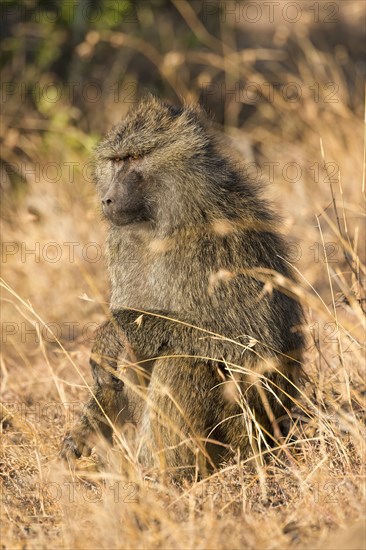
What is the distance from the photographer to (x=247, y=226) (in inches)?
129

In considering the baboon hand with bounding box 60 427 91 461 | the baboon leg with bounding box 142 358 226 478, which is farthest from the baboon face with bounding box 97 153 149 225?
the baboon hand with bounding box 60 427 91 461

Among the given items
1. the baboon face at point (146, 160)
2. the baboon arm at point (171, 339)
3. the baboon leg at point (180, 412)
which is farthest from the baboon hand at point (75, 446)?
the baboon face at point (146, 160)

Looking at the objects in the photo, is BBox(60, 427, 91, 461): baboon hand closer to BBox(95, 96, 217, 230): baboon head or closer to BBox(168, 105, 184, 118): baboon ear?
BBox(95, 96, 217, 230): baboon head

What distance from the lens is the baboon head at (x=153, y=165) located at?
130 inches

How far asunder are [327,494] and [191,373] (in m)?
0.70

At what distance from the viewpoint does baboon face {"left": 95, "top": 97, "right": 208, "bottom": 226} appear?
3.31 meters

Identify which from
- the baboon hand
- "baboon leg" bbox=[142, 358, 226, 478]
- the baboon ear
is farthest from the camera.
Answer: the baboon ear

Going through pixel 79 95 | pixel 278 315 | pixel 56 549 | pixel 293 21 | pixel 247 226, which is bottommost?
pixel 56 549

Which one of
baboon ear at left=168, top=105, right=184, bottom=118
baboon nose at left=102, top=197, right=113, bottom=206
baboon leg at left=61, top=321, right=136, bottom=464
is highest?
baboon ear at left=168, top=105, right=184, bottom=118

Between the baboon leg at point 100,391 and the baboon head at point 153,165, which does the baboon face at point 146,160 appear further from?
the baboon leg at point 100,391

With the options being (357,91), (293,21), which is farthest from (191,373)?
(293,21)

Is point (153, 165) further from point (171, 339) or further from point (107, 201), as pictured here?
point (171, 339)

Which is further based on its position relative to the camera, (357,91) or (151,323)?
(357,91)

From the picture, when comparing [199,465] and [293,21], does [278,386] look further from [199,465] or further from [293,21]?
[293,21]
